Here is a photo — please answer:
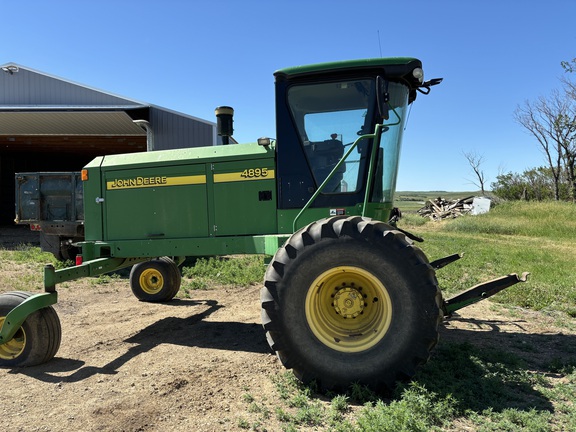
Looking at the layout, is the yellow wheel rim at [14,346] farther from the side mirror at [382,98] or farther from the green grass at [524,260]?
the green grass at [524,260]

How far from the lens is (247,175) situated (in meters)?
4.75

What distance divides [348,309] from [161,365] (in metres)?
2.04

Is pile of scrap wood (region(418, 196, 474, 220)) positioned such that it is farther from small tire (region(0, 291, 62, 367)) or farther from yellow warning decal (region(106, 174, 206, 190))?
small tire (region(0, 291, 62, 367))

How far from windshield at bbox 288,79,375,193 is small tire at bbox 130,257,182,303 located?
3796mm

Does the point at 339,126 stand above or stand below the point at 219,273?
above

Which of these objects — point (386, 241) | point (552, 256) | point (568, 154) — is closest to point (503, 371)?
point (386, 241)

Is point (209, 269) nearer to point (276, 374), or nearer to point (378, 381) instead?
point (276, 374)

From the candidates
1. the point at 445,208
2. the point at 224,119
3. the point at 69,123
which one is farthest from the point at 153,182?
the point at 445,208

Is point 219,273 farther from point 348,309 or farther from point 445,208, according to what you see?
point 445,208

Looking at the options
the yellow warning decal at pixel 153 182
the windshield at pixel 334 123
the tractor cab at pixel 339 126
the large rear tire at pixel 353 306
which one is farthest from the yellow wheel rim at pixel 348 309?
the yellow warning decal at pixel 153 182

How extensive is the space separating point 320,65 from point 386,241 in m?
1.92

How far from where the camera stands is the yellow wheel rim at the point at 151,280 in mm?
7002

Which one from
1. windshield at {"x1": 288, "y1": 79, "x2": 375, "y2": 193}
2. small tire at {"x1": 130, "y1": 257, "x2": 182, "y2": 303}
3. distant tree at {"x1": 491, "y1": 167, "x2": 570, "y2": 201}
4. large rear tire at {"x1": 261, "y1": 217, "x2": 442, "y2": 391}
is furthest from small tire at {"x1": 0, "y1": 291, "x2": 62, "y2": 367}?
distant tree at {"x1": 491, "y1": 167, "x2": 570, "y2": 201}

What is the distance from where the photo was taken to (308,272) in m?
3.43
